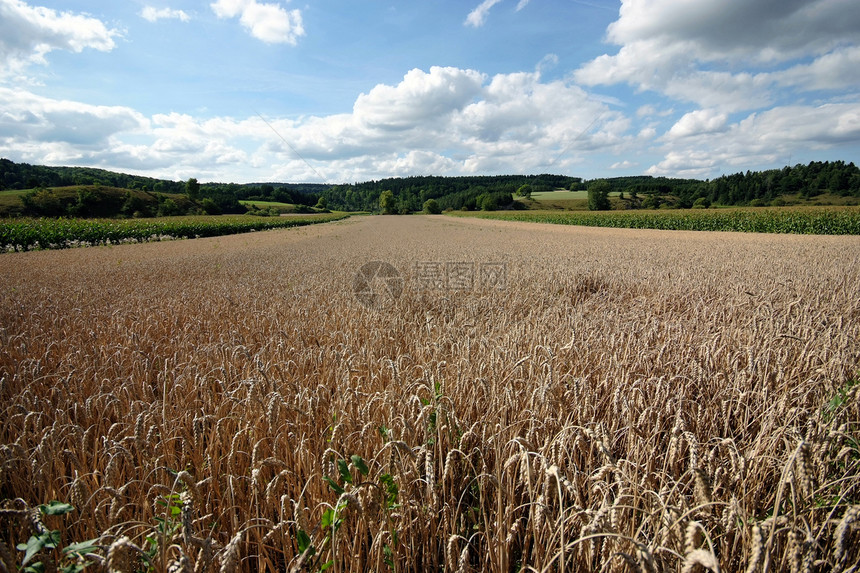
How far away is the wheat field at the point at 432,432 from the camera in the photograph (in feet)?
5.57

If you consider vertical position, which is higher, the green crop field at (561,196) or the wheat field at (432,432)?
the green crop field at (561,196)

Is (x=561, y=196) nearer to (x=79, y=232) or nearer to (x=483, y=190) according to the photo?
(x=483, y=190)

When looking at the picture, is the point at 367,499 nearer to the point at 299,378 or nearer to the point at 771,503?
the point at 299,378

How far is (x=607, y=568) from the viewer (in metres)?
1.72

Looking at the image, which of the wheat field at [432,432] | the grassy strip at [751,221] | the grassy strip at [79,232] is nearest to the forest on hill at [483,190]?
the grassy strip at [79,232]

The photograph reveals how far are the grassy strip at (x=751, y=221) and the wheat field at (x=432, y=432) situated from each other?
3981 centimetres

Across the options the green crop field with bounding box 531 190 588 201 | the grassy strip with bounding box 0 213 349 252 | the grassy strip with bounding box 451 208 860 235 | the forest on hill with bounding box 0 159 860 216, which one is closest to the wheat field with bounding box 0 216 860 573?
the grassy strip with bounding box 0 213 349 252

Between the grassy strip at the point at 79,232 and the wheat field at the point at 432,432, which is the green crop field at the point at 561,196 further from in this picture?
the wheat field at the point at 432,432

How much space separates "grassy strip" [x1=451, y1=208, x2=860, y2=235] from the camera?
3528cm

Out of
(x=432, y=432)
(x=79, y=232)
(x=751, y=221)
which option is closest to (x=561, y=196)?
(x=751, y=221)

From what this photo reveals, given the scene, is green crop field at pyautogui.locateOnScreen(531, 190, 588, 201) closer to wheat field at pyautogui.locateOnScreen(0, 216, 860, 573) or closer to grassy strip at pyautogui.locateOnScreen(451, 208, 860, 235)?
grassy strip at pyautogui.locateOnScreen(451, 208, 860, 235)

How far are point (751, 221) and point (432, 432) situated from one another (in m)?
51.6

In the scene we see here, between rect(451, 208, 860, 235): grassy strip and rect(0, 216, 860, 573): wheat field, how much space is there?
1567 inches

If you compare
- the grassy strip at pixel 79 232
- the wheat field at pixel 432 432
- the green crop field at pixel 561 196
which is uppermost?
the green crop field at pixel 561 196
